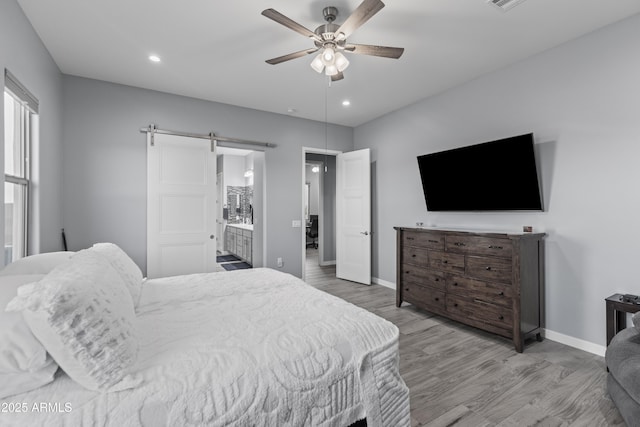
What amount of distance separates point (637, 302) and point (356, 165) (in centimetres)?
367

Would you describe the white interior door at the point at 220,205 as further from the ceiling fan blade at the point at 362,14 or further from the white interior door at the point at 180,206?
the ceiling fan blade at the point at 362,14

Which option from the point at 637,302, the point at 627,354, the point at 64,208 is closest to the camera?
the point at 627,354

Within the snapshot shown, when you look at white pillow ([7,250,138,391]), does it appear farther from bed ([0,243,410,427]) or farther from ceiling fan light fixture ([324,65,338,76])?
ceiling fan light fixture ([324,65,338,76])

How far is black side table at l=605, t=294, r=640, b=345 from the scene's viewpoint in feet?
7.28

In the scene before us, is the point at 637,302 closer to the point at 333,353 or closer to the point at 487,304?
the point at 487,304

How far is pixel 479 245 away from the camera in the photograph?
2936 millimetres

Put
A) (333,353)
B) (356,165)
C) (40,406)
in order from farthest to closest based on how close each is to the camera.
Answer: (356,165)
(333,353)
(40,406)

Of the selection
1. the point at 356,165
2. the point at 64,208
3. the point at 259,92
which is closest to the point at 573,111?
the point at 356,165

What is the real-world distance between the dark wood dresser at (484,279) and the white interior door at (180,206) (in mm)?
2816

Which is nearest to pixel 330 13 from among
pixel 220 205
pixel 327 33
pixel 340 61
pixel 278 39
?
pixel 327 33

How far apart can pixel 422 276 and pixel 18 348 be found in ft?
11.2

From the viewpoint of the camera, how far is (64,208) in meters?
3.36

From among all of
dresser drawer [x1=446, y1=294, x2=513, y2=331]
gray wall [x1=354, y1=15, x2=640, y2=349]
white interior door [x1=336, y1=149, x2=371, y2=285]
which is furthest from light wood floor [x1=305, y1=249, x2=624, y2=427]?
white interior door [x1=336, y1=149, x2=371, y2=285]

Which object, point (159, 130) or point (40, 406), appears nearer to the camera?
point (40, 406)
